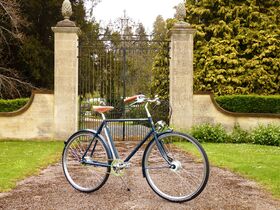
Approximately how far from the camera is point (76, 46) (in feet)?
36.0

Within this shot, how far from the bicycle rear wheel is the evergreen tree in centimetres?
1161

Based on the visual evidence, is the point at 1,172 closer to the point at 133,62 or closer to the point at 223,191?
the point at 223,191

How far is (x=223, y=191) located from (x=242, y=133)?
21.0 feet

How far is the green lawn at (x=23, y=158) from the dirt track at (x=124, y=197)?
10.2 inches

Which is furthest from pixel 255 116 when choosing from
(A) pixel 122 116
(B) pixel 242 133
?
(A) pixel 122 116

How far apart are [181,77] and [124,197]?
22.7ft

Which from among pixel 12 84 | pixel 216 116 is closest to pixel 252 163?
pixel 216 116

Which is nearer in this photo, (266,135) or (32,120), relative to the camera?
(266,135)

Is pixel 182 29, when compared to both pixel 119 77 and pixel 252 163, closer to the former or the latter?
pixel 119 77

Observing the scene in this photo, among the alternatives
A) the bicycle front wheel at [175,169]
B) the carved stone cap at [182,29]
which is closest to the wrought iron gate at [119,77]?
the carved stone cap at [182,29]

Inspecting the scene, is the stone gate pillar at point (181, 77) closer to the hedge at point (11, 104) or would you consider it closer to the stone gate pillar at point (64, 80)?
the stone gate pillar at point (64, 80)

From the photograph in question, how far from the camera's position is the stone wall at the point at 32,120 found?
10.9 m

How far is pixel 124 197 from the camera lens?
4461mm

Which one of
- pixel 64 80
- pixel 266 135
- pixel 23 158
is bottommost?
pixel 23 158
